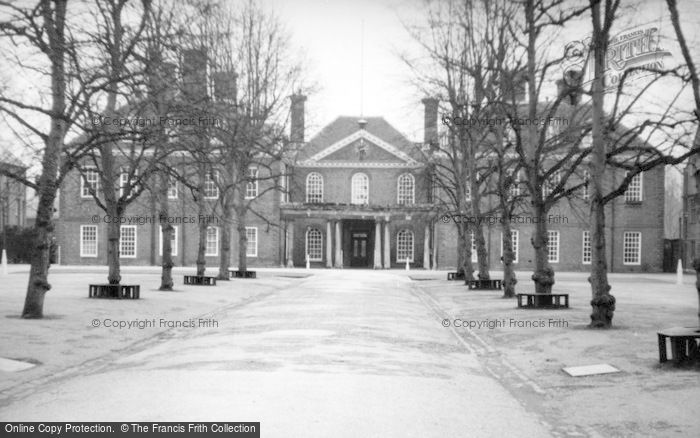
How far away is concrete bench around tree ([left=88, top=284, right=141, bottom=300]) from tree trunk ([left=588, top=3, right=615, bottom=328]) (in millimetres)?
12917

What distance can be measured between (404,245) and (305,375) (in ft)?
166

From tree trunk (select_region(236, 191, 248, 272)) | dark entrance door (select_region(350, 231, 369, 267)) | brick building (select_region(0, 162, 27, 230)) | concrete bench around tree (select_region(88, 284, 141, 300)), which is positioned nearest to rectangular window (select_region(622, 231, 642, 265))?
dark entrance door (select_region(350, 231, 369, 267))

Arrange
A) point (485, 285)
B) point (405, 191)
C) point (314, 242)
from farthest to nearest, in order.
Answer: point (314, 242), point (405, 191), point (485, 285)

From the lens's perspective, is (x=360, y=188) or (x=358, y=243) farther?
(x=358, y=243)

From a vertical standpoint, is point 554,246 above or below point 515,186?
below

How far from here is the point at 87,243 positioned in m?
56.9

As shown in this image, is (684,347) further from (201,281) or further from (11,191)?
(11,191)

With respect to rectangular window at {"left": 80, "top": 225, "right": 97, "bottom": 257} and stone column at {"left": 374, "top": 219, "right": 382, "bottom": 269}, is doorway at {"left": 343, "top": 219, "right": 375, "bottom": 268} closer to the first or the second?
stone column at {"left": 374, "top": 219, "right": 382, "bottom": 269}

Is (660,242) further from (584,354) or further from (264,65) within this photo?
(584,354)

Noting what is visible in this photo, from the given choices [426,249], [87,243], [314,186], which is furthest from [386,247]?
[87,243]

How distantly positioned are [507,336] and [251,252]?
4297 cm

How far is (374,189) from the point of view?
197 feet

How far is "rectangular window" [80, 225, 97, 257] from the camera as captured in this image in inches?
2240

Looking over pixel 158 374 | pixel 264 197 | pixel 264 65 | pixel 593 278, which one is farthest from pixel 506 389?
pixel 264 197
